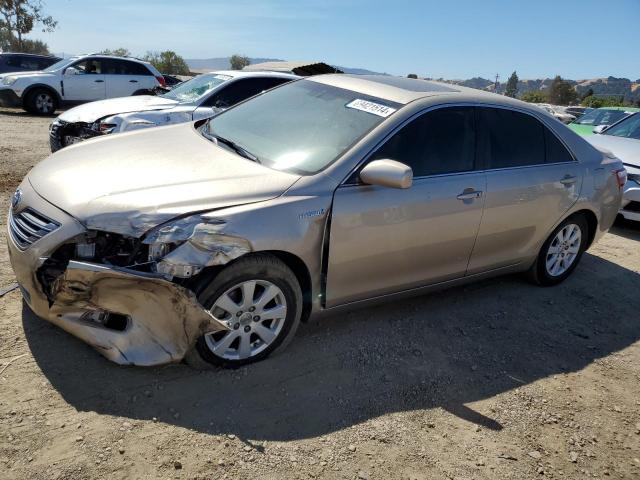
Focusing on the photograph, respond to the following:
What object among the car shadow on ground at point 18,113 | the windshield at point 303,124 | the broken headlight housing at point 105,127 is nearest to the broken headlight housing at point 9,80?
the car shadow on ground at point 18,113

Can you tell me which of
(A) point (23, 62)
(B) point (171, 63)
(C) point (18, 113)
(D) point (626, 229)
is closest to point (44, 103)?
(C) point (18, 113)

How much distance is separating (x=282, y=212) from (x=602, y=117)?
1084 cm

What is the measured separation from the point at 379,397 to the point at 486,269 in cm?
168

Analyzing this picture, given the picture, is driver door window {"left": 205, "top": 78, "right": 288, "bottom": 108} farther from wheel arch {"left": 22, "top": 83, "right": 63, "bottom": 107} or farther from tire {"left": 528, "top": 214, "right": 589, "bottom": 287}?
wheel arch {"left": 22, "top": 83, "right": 63, "bottom": 107}

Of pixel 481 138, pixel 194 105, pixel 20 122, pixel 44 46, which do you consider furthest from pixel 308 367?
pixel 44 46

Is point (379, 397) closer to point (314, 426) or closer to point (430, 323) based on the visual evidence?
point (314, 426)

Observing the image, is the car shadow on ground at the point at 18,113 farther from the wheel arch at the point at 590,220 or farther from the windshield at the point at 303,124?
the wheel arch at the point at 590,220

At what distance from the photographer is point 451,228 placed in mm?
3676

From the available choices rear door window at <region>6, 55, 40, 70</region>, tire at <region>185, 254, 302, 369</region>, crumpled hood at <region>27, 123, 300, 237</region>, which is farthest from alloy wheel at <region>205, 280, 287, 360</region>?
rear door window at <region>6, 55, 40, 70</region>

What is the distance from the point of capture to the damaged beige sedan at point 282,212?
106 inches

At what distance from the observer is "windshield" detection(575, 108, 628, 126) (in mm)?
11032

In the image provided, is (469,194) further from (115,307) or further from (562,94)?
(562,94)

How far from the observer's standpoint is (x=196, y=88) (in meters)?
7.93

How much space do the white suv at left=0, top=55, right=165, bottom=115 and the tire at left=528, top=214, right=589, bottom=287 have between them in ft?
39.3
